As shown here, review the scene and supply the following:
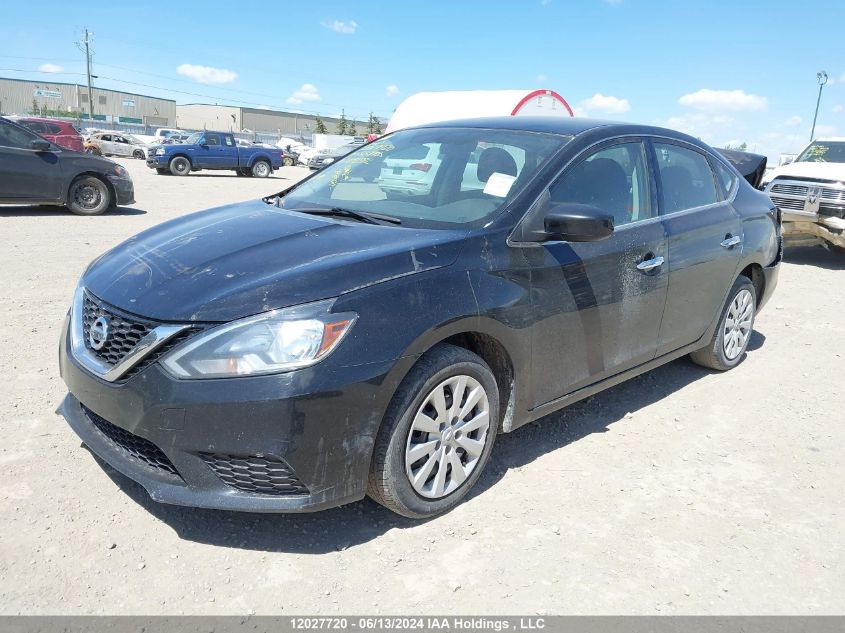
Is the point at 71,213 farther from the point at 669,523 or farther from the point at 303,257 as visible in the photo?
the point at 669,523

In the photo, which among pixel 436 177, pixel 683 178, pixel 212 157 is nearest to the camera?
pixel 436 177

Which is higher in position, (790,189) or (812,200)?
(790,189)

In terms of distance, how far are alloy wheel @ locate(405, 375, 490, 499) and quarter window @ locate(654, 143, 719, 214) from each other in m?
1.92

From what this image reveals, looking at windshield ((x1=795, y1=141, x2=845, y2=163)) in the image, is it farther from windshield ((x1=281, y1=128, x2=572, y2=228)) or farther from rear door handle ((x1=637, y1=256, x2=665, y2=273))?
windshield ((x1=281, y1=128, x2=572, y2=228))

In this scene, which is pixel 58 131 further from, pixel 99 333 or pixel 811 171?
pixel 99 333

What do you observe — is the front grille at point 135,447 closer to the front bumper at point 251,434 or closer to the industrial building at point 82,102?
the front bumper at point 251,434

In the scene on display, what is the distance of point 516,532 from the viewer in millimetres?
2922

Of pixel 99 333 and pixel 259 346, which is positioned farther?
pixel 99 333

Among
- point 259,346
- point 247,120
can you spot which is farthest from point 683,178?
point 247,120

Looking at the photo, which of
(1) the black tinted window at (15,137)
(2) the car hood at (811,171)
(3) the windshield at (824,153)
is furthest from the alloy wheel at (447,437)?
(3) the windshield at (824,153)

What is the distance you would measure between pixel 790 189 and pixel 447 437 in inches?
378

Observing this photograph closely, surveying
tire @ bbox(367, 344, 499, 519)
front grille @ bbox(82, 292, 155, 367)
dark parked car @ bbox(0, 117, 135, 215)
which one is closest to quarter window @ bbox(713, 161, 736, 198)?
tire @ bbox(367, 344, 499, 519)

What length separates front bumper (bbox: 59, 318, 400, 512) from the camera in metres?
2.38
